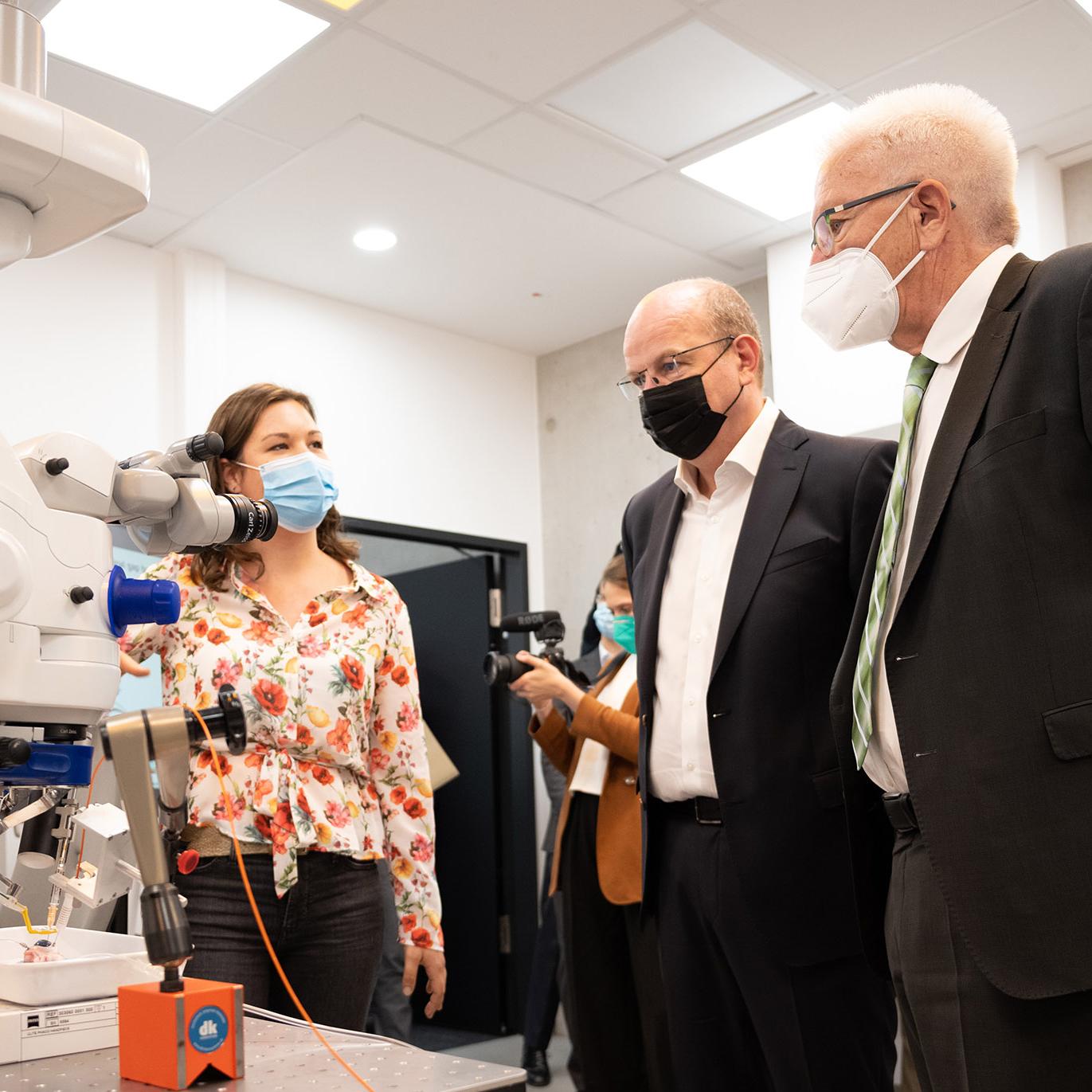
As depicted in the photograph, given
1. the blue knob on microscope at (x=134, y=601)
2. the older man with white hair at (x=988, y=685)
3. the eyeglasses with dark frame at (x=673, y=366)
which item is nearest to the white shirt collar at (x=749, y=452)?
the eyeglasses with dark frame at (x=673, y=366)

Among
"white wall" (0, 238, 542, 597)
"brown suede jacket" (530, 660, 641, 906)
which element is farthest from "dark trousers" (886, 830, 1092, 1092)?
"white wall" (0, 238, 542, 597)

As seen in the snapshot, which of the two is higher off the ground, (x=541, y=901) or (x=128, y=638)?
(x=128, y=638)

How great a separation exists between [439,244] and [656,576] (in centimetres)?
277

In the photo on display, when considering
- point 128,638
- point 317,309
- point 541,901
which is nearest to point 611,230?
point 317,309

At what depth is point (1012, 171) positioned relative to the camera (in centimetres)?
153

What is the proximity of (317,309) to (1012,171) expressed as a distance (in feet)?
12.2

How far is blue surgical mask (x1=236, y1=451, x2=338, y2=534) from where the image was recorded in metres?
2.02

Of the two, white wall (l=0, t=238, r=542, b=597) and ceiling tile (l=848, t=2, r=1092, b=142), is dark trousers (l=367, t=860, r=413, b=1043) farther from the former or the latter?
ceiling tile (l=848, t=2, r=1092, b=142)

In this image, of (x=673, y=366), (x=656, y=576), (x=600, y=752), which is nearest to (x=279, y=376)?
(x=600, y=752)

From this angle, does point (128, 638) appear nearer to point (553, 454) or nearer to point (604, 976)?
point (604, 976)

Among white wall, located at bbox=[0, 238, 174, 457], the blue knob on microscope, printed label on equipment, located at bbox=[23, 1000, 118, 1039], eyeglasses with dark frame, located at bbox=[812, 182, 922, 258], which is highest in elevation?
white wall, located at bbox=[0, 238, 174, 457]

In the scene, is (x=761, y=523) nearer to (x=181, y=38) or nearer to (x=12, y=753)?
(x=12, y=753)

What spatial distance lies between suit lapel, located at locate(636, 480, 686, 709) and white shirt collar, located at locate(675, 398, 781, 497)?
0.10 feet

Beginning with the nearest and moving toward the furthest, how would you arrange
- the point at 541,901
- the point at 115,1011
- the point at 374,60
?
the point at 115,1011, the point at 374,60, the point at 541,901
